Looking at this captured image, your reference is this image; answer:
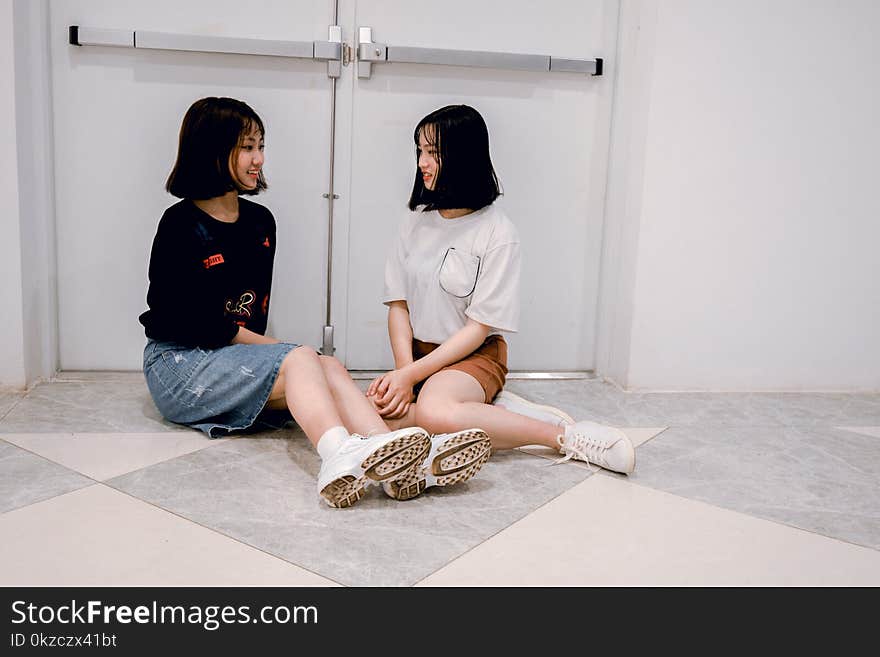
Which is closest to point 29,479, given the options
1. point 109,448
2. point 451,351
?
point 109,448

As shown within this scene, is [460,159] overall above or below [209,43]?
below

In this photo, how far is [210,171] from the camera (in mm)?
2023

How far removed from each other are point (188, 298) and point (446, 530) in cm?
85

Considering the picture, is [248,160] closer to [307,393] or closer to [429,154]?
[429,154]

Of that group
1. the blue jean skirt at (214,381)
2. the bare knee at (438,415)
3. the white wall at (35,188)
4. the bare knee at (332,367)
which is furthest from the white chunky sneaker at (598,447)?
the white wall at (35,188)

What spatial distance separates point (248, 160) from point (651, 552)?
1.25 metres

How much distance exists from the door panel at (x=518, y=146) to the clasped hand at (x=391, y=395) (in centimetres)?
70

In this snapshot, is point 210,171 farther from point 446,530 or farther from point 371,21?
point 446,530

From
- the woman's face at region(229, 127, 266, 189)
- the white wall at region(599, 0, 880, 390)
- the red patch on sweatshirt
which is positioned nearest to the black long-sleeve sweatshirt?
the red patch on sweatshirt

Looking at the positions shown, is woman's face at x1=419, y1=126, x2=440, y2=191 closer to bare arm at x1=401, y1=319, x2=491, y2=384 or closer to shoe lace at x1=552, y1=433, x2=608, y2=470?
bare arm at x1=401, y1=319, x2=491, y2=384

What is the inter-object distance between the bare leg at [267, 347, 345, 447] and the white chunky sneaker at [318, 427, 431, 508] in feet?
0.37

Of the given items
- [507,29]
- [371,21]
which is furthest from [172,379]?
[507,29]

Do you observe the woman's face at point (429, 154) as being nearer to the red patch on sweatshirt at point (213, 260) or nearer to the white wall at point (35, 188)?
the red patch on sweatshirt at point (213, 260)

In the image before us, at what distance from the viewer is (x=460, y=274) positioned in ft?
6.89
